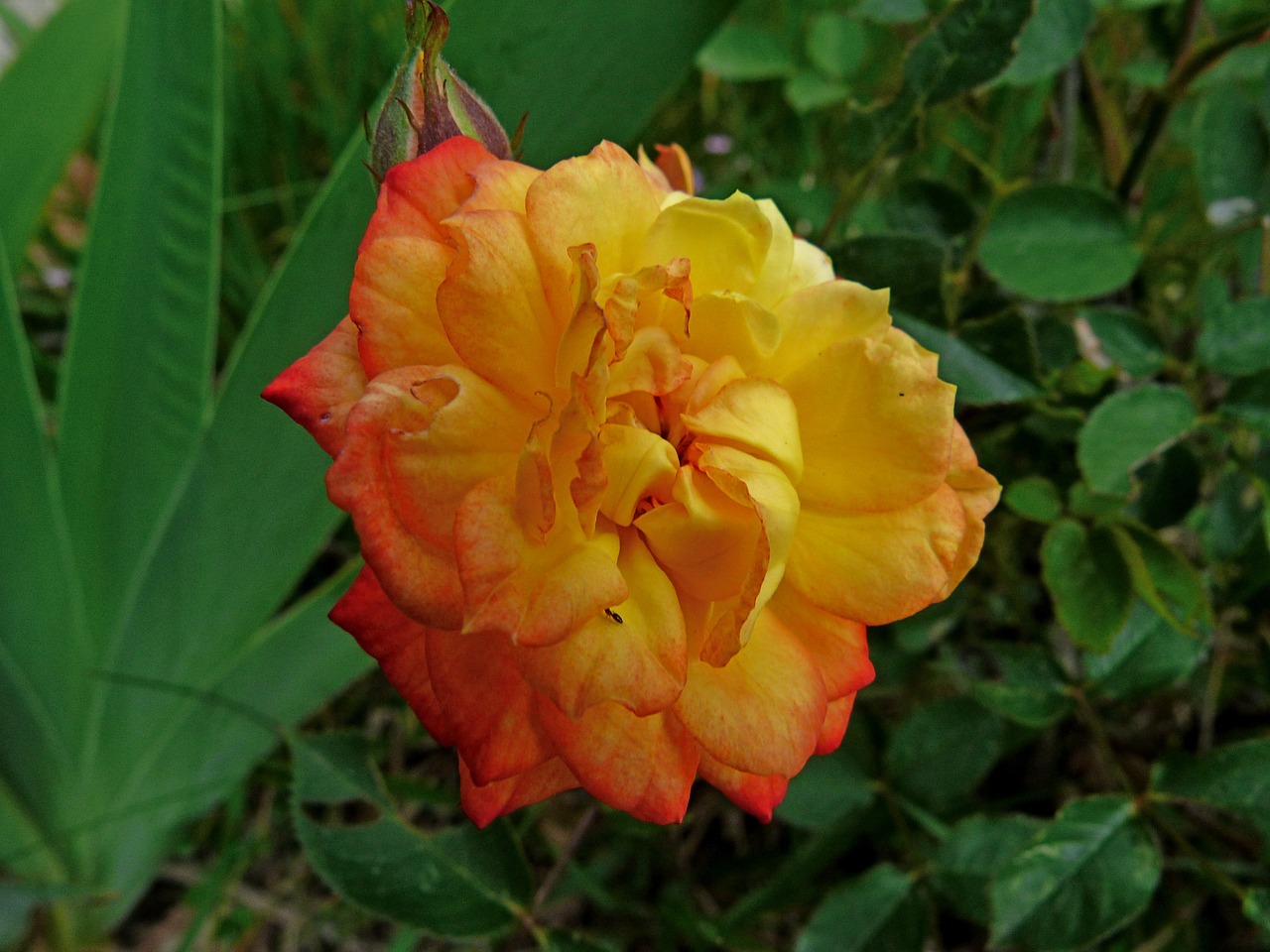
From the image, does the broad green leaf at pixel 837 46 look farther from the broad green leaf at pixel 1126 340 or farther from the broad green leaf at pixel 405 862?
the broad green leaf at pixel 405 862

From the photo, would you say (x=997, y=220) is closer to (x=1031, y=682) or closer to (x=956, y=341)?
(x=956, y=341)

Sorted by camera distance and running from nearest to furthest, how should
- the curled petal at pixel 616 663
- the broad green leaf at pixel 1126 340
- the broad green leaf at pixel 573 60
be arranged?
the curled petal at pixel 616 663 → the broad green leaf at pixel 573 60 → the broad green leaf at pixel 1126 340

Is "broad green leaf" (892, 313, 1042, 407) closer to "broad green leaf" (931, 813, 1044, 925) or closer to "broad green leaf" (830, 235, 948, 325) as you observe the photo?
"broad green leaf" (830, 235, 948, 325)

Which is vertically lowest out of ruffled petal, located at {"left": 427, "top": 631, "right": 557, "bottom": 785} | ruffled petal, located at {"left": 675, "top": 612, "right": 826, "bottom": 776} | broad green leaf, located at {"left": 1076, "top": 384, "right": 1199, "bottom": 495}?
broad green leaf, located at {"left": 1076, "top": 384, "right": 1199, "bottom": 495}

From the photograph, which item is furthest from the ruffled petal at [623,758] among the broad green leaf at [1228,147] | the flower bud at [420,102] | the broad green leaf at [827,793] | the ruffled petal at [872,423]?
the broad green leaf at [1228,147]

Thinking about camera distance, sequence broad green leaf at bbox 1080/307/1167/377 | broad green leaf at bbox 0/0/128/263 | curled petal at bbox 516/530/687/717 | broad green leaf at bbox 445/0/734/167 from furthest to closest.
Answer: broad green leaf at bbox 0/0/128/263 < broad green leaf at bbox 1080/307/1167/377 < broad green leaf at bbox 445/0/734/167 < curled petal at bbox 516/530/687/717

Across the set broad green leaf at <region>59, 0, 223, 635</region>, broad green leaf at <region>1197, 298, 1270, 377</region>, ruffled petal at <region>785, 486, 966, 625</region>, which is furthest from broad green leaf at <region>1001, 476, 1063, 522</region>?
broad green leaf at <region>59, 0, 223, 635</region>

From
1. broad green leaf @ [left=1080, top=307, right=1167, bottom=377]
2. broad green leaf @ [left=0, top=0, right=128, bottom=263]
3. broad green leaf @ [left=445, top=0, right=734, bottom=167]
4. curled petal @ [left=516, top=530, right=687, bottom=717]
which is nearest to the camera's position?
curled petal @ [left=516, top=530, right=687, bottom=717]

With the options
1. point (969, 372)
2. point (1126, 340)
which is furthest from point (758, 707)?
point (1126, 340)

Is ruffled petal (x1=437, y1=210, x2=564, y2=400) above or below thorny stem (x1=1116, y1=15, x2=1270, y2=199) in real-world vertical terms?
above
